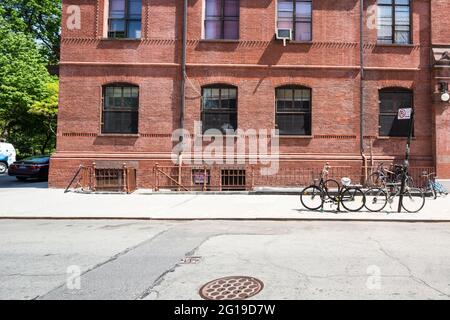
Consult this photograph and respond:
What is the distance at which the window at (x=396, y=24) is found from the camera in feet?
54.6

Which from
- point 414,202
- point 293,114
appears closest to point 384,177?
point 414,202

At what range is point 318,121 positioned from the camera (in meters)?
16.1

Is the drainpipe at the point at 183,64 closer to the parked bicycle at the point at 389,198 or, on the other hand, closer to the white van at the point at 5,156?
the parked bicycle at the point at 389,198

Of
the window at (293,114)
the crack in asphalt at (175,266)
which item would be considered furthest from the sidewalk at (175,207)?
the window at (293,114)

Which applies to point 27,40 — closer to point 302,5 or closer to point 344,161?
point 302,5

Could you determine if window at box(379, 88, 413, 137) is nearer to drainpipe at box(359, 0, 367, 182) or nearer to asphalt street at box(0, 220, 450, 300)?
drainpipe at box(359, 0, 367, 182)

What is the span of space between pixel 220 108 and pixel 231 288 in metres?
12.7

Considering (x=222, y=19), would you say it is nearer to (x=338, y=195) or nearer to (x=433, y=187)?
(x=338, y=195)

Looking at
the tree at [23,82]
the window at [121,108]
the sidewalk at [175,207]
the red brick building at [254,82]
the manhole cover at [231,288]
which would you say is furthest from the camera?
the tree at [23,82]

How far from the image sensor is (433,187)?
1377 cm

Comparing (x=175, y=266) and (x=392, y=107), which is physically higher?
(x=392, y=107)

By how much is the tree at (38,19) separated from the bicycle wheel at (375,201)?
30.0 meters

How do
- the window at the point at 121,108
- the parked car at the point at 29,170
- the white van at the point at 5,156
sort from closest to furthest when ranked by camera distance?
the window at the point at 121,108, the parked car at the point at 29,170, the white van at the point at 5,156

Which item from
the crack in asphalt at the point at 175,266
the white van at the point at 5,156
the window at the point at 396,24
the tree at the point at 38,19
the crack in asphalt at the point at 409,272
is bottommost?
the crack in asphalt at the point at 175,266
